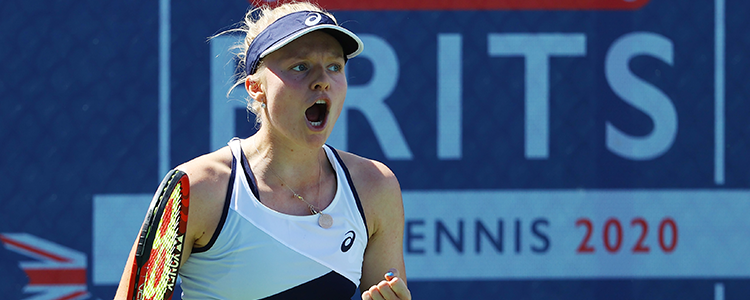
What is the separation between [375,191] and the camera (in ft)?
5.13

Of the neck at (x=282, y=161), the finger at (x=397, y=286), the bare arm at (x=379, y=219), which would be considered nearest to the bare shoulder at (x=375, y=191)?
the bare arm at (x=379, y=219)

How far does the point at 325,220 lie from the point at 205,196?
0.81 feet

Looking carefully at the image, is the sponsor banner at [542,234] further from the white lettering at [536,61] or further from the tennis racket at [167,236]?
the tennis racket at [167,236]

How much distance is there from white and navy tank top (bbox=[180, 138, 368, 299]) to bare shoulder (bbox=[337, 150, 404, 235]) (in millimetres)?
99

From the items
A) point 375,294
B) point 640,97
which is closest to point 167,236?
point 375,294

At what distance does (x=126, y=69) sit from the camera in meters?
2.53

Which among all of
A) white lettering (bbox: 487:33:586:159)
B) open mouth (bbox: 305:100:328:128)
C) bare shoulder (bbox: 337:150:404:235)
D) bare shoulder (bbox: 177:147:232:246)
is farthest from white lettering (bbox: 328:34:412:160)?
bare shoulder (bbox: 177:147:232:246)

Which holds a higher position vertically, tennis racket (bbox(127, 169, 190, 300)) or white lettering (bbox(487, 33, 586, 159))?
white lettering (bbox(487, 33, 586, 159))

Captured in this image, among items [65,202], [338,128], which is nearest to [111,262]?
[65,202]

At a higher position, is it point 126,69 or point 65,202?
point 126,69

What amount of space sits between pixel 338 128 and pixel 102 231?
93cm

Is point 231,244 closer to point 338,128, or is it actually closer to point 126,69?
point 338,128

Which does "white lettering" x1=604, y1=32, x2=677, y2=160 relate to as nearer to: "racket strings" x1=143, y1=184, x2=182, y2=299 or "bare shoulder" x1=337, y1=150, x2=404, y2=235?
"bare shoulder" x1=337, y1=150, x2=404, y2=235

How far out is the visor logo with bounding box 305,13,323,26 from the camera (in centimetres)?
139
